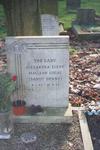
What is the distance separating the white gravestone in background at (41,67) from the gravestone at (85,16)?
6787 mm

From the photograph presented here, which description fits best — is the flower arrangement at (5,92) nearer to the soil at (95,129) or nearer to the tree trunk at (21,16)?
the soil at (95,129)

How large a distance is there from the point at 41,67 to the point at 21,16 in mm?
1056

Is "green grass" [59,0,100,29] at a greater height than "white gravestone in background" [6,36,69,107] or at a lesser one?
lesser

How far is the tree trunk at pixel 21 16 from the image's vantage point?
19.6 ft

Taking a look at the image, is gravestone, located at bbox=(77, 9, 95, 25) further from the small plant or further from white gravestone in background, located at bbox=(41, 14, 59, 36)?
the small plant

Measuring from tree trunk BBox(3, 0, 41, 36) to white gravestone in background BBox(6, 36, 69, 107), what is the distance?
0.87 meters

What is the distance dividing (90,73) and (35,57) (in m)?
2.58

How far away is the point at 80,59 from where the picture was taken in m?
8.71

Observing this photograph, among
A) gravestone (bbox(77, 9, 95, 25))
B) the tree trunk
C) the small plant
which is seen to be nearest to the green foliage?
the small plant

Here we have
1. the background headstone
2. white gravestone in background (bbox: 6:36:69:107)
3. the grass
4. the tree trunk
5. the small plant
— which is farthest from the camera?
the grass

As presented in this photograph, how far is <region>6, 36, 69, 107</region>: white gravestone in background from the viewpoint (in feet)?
17.2

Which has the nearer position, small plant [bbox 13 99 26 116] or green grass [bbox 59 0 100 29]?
small plant [bbox 13 99 26 116]

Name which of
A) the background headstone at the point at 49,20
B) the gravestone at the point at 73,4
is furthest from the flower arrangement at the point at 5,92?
the gravestone at the point at 73,4

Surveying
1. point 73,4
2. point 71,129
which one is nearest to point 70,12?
point 73,4
